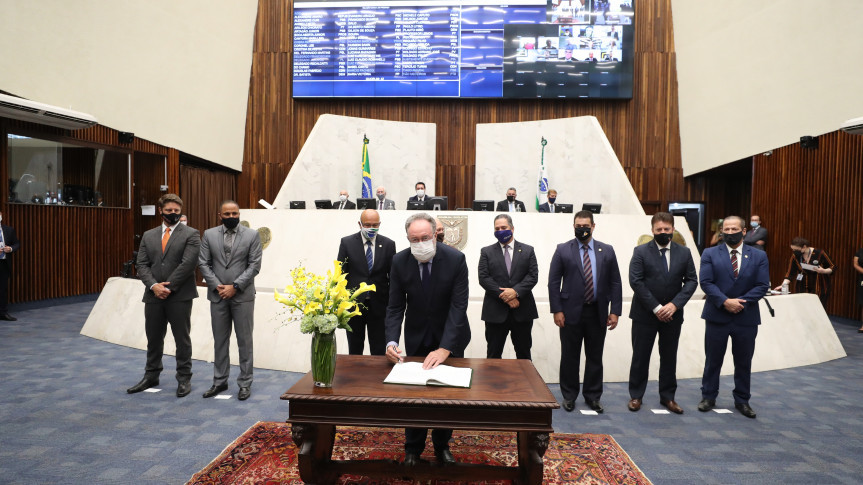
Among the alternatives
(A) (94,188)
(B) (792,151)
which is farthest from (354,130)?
(B) (792,151)

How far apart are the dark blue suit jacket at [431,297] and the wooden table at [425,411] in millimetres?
254

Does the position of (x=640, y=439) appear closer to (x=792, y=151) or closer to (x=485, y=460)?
(x=485, y=460)

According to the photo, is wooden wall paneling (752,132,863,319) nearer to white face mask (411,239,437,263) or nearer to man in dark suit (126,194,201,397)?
white face mask (411,239,437,263)

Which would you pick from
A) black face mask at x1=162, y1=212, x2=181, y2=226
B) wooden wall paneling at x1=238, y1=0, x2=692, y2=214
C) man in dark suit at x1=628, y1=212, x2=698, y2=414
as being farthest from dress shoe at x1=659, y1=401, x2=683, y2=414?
wooden wall paneling at x1=238, y1=0, x2=692, y2=214

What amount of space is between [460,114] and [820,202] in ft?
24.0

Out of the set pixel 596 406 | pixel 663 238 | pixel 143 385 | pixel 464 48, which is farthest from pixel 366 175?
pixel 596 406

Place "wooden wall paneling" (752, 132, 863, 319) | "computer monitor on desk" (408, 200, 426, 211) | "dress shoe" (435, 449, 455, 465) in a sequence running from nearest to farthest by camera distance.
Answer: "dress shoe" (435, 449, 455, 465)
"computer monitor on desk" (408, 200, 426, 211)
"wooden wall paneling" (752, 132, 863, 319)

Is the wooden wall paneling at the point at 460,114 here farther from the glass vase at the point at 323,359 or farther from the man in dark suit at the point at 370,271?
the glass vase at the point at 323,359

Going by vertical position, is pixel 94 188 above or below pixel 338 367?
above

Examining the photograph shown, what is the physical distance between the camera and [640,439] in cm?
321

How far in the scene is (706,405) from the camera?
3.74m

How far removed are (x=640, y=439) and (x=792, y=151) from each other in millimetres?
7871

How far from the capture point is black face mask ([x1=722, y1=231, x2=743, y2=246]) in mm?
3717

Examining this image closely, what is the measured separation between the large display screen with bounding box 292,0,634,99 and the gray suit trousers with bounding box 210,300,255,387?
28.8 ft
